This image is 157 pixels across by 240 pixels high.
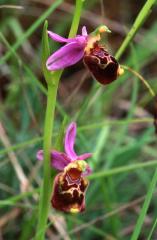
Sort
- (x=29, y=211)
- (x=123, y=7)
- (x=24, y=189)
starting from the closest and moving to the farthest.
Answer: (x=24, y=189), (x=29, y=211), (x=123, y=7)

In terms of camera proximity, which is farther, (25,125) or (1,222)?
(25,125)

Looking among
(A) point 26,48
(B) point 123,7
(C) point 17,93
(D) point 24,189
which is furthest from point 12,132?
(B) point 123,7

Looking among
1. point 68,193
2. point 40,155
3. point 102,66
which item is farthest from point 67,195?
point 102,66

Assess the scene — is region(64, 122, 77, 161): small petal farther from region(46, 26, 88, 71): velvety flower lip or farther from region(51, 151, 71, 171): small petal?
region(46, 26, 88, 71): velvety flower lip

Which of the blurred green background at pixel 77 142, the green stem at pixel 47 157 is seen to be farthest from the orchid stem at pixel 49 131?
the blurred green background at pixel 77 142

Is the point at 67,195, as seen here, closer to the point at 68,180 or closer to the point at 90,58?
the point at 68,180

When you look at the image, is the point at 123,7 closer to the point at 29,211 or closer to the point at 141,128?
the point at 141,128

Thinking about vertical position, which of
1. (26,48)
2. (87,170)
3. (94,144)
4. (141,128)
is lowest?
(87,170)
